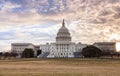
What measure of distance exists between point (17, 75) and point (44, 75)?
3367 millimetres

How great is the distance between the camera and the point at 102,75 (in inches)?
1351

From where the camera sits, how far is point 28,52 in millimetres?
193250

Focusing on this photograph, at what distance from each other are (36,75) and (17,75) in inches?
93.2

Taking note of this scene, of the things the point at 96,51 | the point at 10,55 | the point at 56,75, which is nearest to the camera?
the point at 56,75

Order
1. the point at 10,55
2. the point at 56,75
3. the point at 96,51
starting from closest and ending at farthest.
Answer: the point at 56,75, the point at 96,51, the point at 10,55

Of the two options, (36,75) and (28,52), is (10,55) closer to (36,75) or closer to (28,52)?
(28,52)

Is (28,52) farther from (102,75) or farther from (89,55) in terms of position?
(102,75)

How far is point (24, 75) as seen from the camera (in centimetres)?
3428

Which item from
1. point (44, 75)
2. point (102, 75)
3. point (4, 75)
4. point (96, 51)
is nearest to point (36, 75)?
point (44, 75)

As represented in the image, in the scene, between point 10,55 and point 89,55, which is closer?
point 89,55

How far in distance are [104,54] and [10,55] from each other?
62718mm

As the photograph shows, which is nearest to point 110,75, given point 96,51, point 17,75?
point 17,75

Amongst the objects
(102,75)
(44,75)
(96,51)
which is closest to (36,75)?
(44,75)

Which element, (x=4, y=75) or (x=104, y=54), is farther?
(x=104, y=54)
